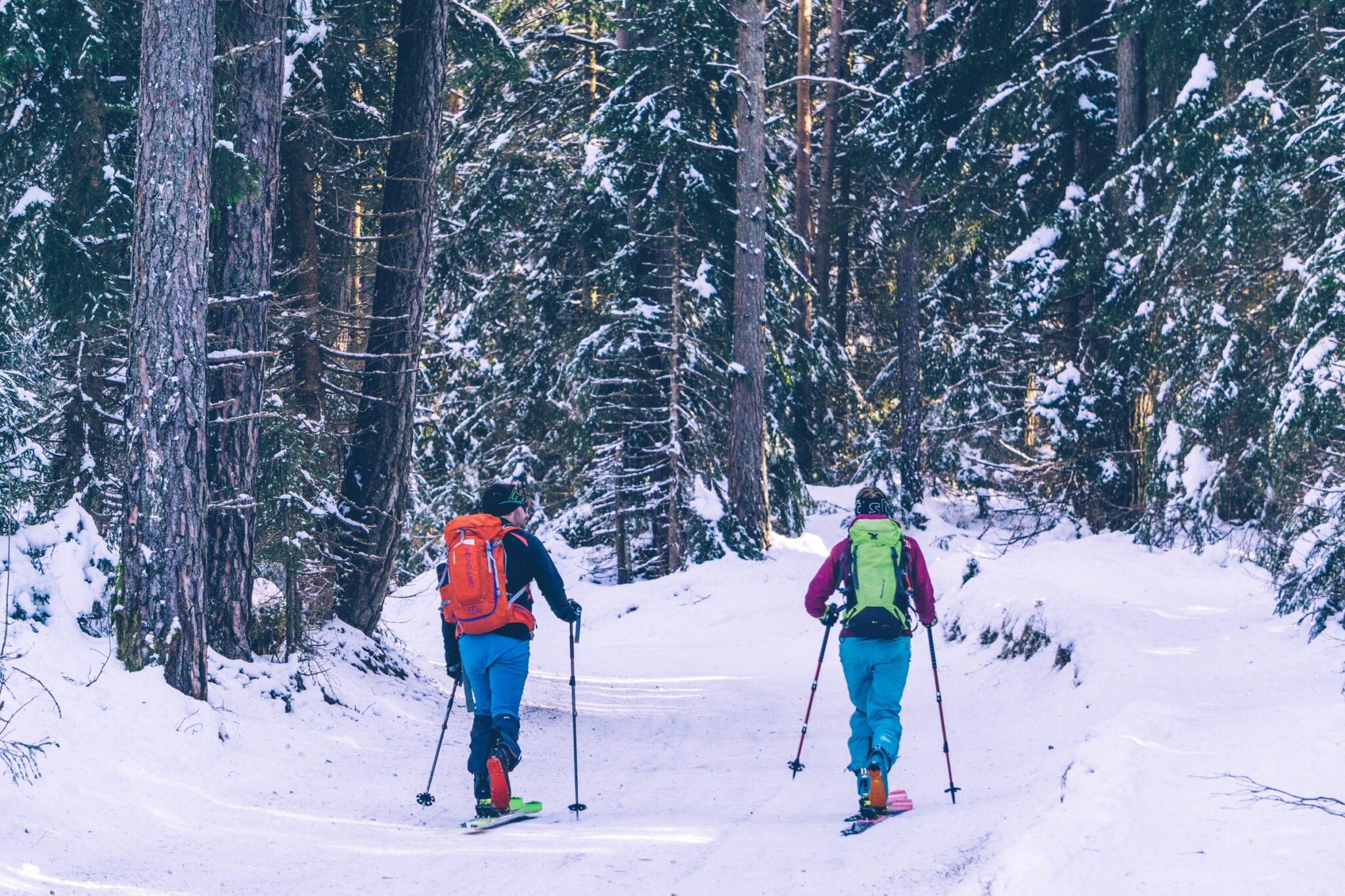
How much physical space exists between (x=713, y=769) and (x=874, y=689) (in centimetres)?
216

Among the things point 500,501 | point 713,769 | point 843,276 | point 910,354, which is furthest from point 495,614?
point 843,276

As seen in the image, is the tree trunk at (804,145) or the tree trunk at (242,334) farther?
the tree trunk at (804,145)

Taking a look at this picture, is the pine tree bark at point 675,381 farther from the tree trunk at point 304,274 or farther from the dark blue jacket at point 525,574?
the dark blue jacket at point 525,574

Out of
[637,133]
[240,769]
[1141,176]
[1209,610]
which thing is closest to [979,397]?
[1141,176]

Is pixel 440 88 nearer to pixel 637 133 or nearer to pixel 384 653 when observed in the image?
pixel 384 653

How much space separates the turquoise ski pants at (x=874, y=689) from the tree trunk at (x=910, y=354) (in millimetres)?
17746

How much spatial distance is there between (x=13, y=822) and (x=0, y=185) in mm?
6277

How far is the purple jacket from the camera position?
7578mm

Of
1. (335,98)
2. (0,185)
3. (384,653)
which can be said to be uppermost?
(335,98)

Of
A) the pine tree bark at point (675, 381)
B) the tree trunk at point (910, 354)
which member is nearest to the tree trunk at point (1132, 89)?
the tree trunk at point (910, 354)

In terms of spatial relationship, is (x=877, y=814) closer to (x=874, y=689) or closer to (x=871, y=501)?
(x=874, y=689)

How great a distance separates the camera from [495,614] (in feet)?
23.8

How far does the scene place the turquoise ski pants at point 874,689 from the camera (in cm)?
734

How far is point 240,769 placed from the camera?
25.8ft
